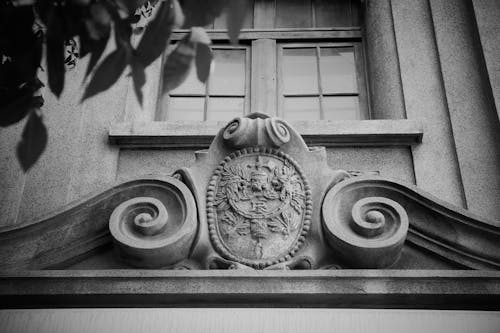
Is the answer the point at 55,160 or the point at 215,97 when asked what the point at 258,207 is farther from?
the point at 215,97

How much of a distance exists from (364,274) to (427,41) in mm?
2775

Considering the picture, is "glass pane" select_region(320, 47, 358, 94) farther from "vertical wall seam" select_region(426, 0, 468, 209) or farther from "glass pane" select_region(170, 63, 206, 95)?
"glass pane" select_region(170, 63, 206, 95)

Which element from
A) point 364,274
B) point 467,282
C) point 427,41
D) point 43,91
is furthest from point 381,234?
point 43,91

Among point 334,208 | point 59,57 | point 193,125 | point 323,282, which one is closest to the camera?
point 59,57

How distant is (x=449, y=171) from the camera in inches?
212

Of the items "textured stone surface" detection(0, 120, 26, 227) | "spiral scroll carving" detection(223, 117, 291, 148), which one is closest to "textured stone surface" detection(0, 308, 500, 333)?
"textured stone surface" detection(0, 120, 26, 227)

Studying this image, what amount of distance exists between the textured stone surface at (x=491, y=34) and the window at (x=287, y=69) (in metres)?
1.19

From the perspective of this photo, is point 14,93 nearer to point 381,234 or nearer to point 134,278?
point 134,278

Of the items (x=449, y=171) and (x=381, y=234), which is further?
(x=449, y=171)

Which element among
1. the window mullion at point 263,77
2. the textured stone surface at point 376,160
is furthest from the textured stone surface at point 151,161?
the textured stone surface at point 376,160

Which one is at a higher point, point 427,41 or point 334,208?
point 427,41

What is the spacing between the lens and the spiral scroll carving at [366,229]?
4.50 m

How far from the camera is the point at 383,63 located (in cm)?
632

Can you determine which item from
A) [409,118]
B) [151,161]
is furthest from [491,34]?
[151,161]
